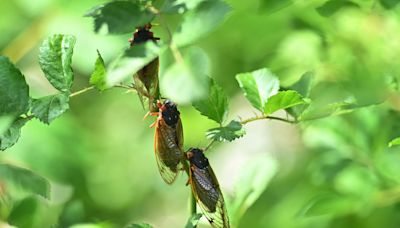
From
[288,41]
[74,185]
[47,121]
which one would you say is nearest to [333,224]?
[288,41]

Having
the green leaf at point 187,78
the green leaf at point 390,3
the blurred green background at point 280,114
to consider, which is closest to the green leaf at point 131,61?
the green leaf at point 187,78

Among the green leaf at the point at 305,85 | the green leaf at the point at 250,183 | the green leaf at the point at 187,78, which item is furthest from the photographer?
the green leaf at the point at 250,183

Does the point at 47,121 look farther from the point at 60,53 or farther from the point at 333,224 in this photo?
the point at 333,224

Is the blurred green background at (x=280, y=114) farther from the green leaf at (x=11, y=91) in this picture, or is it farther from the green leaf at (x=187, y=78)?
the green leaf at (x=187, y=78)

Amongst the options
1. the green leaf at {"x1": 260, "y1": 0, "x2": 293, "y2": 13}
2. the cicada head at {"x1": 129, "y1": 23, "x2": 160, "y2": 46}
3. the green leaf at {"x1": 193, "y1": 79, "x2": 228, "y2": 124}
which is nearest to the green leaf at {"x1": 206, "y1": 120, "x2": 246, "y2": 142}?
the green leaf at {"x1": 193, "y1": 79, "x2": 228, "y2": 124}

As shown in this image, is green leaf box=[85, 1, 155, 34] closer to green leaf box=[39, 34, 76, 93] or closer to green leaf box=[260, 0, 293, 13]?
green leaf box=[39, 34, 76, 93]

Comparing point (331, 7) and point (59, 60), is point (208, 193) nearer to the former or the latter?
point (59, 60)

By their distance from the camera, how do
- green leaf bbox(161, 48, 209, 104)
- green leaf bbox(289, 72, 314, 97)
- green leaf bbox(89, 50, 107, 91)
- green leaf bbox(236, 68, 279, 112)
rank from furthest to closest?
1. green leaf bbox(289, 72, 314, 97)
2. green leaf bbox(236, 68, 279, 112)
3. green leaf bbox(89, 50, 107, 91)
4. green leaf bbox(161, 48, 209, 104)
